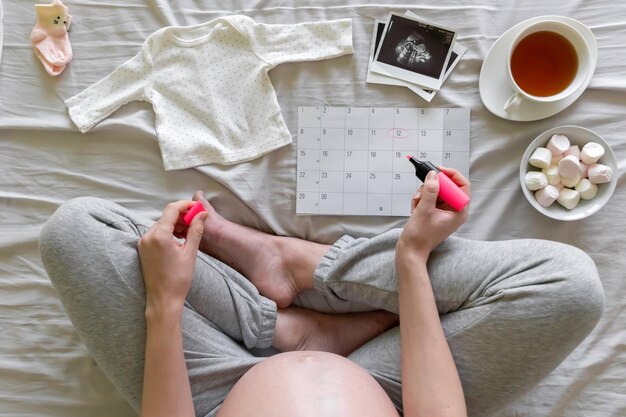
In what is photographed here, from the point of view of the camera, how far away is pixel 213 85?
0.90 m

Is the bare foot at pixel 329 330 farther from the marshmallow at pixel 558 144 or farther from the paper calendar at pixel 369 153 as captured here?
the marshmallow at pixel 558 144

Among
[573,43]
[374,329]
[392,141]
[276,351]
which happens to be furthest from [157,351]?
[573,43]

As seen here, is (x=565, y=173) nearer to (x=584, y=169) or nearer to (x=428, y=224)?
(x=584, y=169)

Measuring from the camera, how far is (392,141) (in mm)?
903

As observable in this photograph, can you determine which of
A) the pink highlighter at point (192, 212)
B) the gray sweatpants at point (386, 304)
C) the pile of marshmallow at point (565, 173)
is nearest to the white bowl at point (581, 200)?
the pile of marshmallow at point (565, 173)

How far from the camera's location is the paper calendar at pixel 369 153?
90cm

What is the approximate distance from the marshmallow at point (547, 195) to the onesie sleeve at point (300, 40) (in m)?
0.39

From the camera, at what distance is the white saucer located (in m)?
0.86

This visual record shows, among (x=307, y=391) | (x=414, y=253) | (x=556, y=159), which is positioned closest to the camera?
(x=307, y=391)

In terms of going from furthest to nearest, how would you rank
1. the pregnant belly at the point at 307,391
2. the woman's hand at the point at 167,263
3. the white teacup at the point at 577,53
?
the white teacup at the point at 577,53
the woman's hand at the point at 167,263
the pregnant belly at the point at 307,391

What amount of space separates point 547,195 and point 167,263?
58cm

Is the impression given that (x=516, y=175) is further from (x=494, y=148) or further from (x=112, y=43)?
(x=112, y=43)

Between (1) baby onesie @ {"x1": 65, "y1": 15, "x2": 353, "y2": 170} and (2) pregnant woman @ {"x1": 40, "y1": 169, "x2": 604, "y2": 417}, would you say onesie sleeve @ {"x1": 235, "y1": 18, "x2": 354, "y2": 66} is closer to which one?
(1) baby onesie @ {"x1": 65, "y1": 15, "x2": 353, "y2": 170}

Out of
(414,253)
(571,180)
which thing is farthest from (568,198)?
(414,253)
